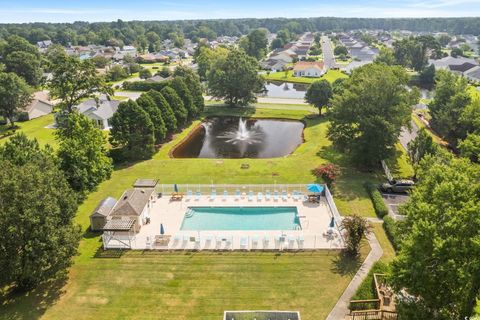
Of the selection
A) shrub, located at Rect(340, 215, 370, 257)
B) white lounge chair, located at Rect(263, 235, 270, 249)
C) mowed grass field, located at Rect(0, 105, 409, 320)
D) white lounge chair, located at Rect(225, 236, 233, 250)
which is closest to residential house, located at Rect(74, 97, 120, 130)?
mowed grass field, located at Rect(0, 105, 409, 320)

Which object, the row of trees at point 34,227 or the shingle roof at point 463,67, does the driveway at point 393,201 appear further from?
the shingle roof at point 463,67

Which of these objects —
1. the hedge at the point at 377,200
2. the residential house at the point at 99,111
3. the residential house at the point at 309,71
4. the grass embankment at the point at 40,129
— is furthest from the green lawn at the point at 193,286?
the residential house at the point at 309,71

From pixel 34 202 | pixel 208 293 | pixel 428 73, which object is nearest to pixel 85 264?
pixel 34 202

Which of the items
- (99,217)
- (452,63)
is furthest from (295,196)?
(452,63)

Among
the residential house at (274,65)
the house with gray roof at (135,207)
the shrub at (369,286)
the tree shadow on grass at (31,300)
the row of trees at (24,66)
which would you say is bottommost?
the shrub at (369,286)

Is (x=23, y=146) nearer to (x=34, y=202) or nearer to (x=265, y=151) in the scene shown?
(x=34, y=202)

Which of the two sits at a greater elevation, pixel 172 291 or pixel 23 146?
pixel 23 146
